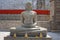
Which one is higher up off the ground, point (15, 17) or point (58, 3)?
point (58, 3)

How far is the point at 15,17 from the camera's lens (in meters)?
16.0

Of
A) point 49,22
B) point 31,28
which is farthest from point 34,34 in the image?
point 49,22

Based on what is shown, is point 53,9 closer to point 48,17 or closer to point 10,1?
point 48,17

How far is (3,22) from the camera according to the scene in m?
14.3

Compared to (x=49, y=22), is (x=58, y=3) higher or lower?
higher

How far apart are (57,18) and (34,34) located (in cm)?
717

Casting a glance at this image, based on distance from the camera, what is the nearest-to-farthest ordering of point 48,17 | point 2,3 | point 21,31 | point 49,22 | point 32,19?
1. point 21,31
2. point 32,19
3. point 49,22
4. point 48,17
5. point 2,3

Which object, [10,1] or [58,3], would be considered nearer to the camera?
[58,3]

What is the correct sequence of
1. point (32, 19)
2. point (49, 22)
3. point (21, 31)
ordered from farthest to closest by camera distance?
point (49, 22) < point (32, 19) < point (21, 31)

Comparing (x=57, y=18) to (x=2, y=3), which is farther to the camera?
(x=2, y=3)

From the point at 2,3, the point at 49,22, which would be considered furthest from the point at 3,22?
the point at 2,3

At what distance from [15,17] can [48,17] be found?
2480 mm

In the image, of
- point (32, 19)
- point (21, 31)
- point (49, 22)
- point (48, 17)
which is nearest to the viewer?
point (21, 31)

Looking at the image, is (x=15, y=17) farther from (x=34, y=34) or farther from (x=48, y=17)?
(x=34, y=34)
